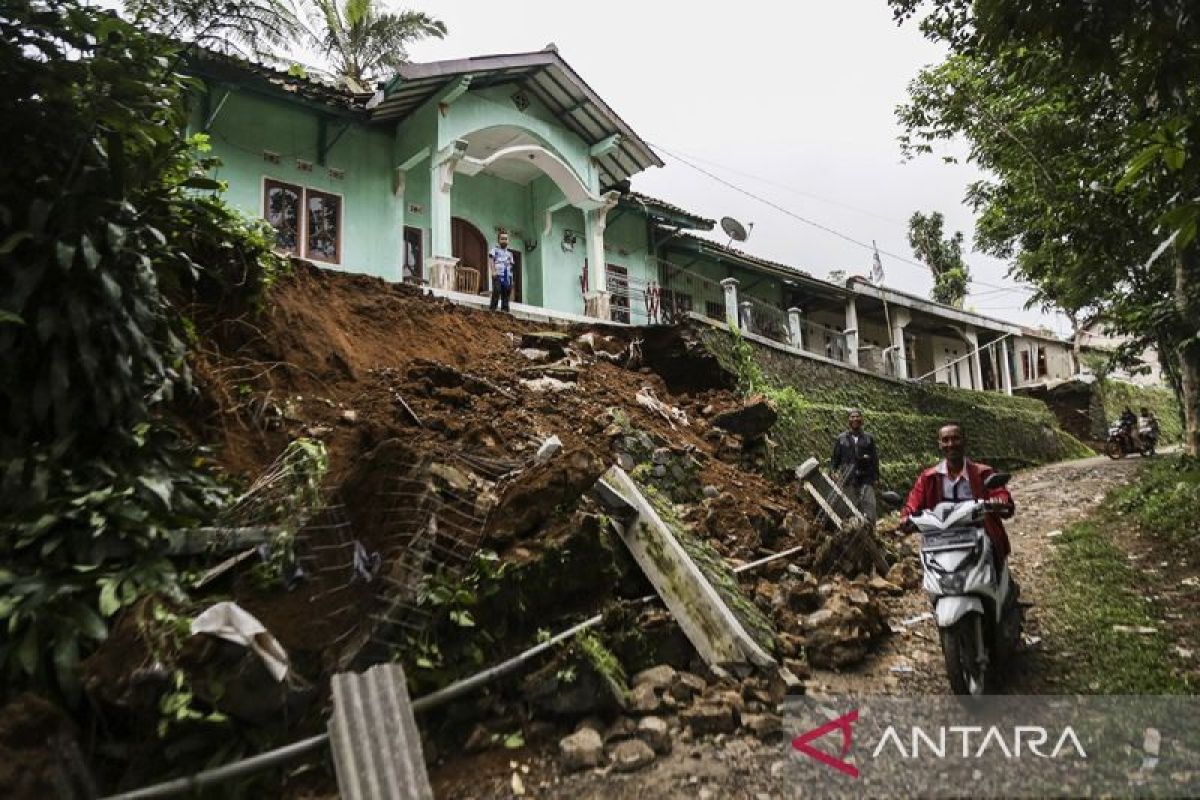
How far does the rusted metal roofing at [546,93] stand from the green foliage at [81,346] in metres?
7.51

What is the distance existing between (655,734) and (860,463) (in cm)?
590

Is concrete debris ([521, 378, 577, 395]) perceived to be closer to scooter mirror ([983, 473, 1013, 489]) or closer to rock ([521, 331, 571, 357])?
rock ([521, 331, 571, 357])

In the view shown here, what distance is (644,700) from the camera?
4012 millimetres

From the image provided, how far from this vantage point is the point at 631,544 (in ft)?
16.4

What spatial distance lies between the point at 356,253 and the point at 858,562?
10.1 meters

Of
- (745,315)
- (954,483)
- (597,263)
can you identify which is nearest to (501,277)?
(597,263)

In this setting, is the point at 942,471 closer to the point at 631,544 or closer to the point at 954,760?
the point at 954,760

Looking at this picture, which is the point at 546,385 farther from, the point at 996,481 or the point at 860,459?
the point at 996,481

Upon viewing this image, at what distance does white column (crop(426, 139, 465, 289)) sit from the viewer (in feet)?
39.0

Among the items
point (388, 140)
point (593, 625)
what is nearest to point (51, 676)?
point (593, 625)

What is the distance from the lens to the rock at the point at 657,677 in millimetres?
4156

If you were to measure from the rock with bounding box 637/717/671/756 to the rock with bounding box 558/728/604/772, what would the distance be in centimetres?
23

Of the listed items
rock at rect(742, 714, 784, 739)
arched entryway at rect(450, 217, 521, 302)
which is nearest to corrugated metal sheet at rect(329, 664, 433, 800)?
rock at rect(742, 714, 784, 739)

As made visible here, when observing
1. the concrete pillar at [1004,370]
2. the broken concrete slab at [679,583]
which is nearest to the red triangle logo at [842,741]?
the broken concrete slab at [679,583]
